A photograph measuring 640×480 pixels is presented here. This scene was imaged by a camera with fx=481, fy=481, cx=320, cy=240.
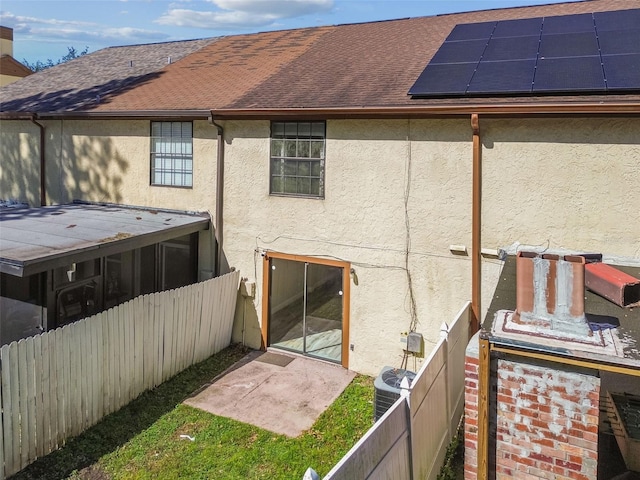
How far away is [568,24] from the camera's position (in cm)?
1026

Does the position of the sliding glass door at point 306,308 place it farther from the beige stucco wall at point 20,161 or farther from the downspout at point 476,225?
the beige stucco wall at point 20,161

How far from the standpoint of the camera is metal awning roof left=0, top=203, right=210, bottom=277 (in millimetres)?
7199

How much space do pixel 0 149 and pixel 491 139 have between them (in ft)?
45.2

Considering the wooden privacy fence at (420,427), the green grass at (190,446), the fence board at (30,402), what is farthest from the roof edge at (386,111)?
the fence board at (30,402)

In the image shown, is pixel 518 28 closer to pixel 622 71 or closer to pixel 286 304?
pixel 622 71

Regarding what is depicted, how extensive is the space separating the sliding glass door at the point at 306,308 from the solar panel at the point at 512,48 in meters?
5.38

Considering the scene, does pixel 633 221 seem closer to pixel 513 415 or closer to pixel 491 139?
pixel 491 139

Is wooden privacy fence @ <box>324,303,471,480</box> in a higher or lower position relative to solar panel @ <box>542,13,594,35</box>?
lower

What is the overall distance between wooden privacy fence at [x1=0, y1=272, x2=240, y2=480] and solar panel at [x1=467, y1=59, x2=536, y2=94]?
6.35m

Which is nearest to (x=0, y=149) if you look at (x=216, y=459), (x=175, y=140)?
(x=175, y=140)

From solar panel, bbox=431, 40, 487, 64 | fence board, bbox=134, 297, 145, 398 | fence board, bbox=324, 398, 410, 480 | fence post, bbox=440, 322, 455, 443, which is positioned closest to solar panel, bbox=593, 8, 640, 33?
solar panel, bbox=431, 40, 487, 64

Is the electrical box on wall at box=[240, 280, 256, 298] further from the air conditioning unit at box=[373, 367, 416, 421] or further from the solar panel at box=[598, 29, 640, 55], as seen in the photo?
the solar panel at box=[598, 29, 640, 55]

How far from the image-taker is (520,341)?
449cm

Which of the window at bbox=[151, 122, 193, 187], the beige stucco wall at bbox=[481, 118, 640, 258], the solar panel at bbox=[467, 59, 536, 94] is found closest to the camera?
the beige stucco wall at bbox=[481, 118, 640, 258]
